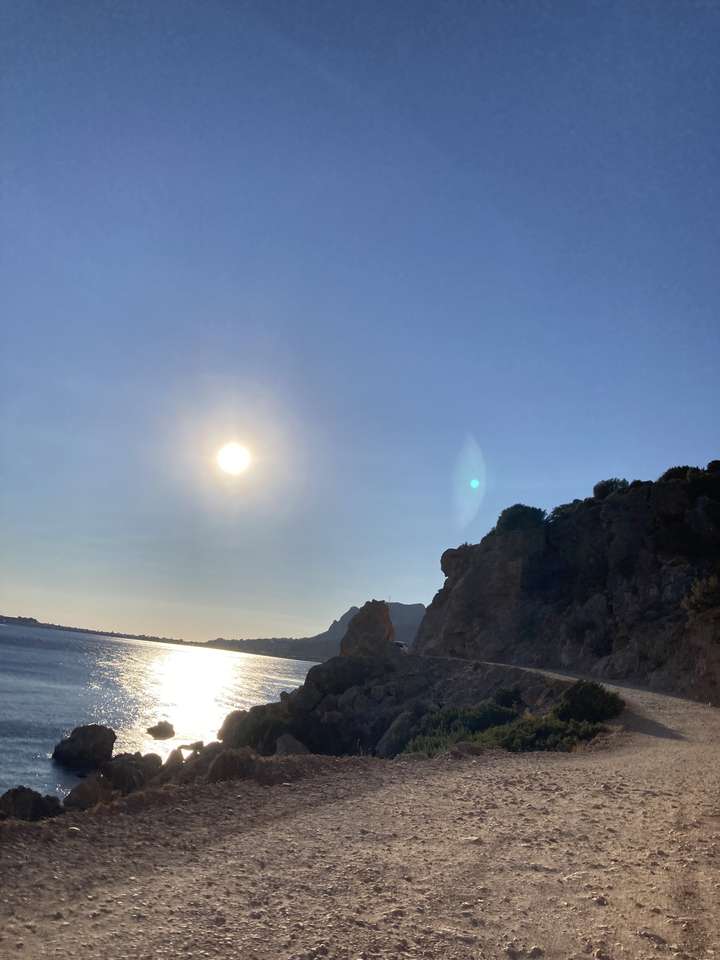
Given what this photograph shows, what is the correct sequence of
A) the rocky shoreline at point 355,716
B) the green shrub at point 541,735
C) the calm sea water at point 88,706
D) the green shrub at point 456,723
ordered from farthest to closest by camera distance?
the calm sea water at point 88,706 → the rocky shoreline at point 355,716 → the green shrub at point 456,723 → the green shrub at point 541,735

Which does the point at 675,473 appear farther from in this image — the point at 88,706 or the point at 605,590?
the point at 88,706

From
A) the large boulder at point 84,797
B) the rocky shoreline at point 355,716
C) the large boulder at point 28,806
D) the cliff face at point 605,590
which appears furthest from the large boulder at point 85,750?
the cliff face at point 605,590

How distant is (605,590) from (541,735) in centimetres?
2282

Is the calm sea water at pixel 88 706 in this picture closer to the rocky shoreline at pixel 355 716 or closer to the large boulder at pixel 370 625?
the rocky shoreline at pixel 355 716

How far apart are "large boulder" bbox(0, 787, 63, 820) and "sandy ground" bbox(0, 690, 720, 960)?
38.0 ft

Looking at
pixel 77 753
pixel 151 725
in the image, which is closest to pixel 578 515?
pixel 77 753

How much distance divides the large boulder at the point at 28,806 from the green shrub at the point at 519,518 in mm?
37258

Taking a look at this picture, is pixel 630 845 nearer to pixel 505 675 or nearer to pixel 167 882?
pixel 167 882

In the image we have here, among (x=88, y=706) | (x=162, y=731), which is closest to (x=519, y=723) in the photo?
(x=162, y=731)

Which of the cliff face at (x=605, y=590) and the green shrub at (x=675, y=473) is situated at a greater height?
the green shrub at (x=675, y=473)

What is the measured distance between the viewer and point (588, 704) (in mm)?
21781

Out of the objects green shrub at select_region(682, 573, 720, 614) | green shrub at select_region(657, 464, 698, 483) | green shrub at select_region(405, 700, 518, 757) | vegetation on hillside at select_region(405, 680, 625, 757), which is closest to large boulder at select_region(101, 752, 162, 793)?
green shrub at select_region(405, 700, 518, 757)

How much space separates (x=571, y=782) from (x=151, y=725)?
182 feet

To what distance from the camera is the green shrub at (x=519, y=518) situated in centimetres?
5162
